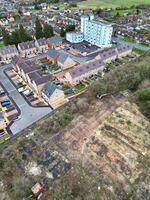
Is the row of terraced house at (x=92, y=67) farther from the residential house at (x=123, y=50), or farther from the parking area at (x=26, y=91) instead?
the parking area at (x=26, y=91)

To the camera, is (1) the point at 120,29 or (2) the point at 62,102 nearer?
(2) the point at 62,102

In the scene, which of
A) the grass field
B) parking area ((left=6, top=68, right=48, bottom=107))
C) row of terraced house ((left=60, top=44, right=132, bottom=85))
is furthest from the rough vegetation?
the grass field

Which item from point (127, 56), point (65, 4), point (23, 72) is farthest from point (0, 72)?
point (65, 4)

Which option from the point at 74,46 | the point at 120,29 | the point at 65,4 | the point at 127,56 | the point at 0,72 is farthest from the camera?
the point at 65,4

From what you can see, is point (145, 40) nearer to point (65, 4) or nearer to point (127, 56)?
point (127, 56)

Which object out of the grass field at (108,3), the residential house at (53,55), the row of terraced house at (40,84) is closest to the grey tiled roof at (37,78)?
the row of terraced house at (40,84)

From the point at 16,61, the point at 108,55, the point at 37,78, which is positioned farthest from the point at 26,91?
the point at 108,55
